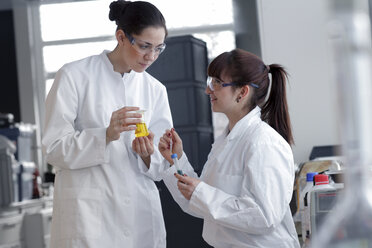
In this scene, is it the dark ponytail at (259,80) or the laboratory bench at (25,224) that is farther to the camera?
the laboratory bench at (25,224)

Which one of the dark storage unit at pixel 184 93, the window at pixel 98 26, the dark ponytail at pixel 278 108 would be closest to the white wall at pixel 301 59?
the dark storage unit at pixel 184 93

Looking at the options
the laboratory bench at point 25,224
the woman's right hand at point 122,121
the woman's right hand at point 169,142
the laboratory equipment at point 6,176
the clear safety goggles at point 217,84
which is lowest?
the laboratory bench at point 25,224

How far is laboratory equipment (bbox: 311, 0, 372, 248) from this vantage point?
0.85 feet

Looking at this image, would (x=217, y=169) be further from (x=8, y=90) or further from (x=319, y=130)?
(x=8, y=90)

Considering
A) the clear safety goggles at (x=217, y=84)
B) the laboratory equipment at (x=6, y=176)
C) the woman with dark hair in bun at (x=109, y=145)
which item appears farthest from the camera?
the laboratory equipment at (x=6, y=176)

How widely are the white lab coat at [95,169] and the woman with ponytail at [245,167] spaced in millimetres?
121

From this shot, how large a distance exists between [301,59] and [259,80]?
228 centimetres

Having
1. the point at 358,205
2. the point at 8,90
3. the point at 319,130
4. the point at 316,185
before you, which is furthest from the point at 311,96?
the point at 8,90

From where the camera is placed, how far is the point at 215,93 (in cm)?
181

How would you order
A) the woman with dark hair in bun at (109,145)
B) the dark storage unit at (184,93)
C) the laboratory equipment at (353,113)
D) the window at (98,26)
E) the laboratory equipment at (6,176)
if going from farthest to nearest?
the window at (98,26) → the laboratory equipment at (6,176) → the dark storage unit at (184,93) → the woman with dark hair in bun at (109,145) → the laboratory equipment at (353,113)

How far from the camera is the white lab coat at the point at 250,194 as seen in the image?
1555mm

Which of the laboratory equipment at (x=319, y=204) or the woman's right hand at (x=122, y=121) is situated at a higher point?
the woman's right hand at (x=122, y=121)

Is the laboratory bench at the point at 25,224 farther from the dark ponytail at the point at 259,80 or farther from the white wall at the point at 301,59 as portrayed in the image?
the dark ponytail at the point at 259,80

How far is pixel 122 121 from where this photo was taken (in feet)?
5.42
